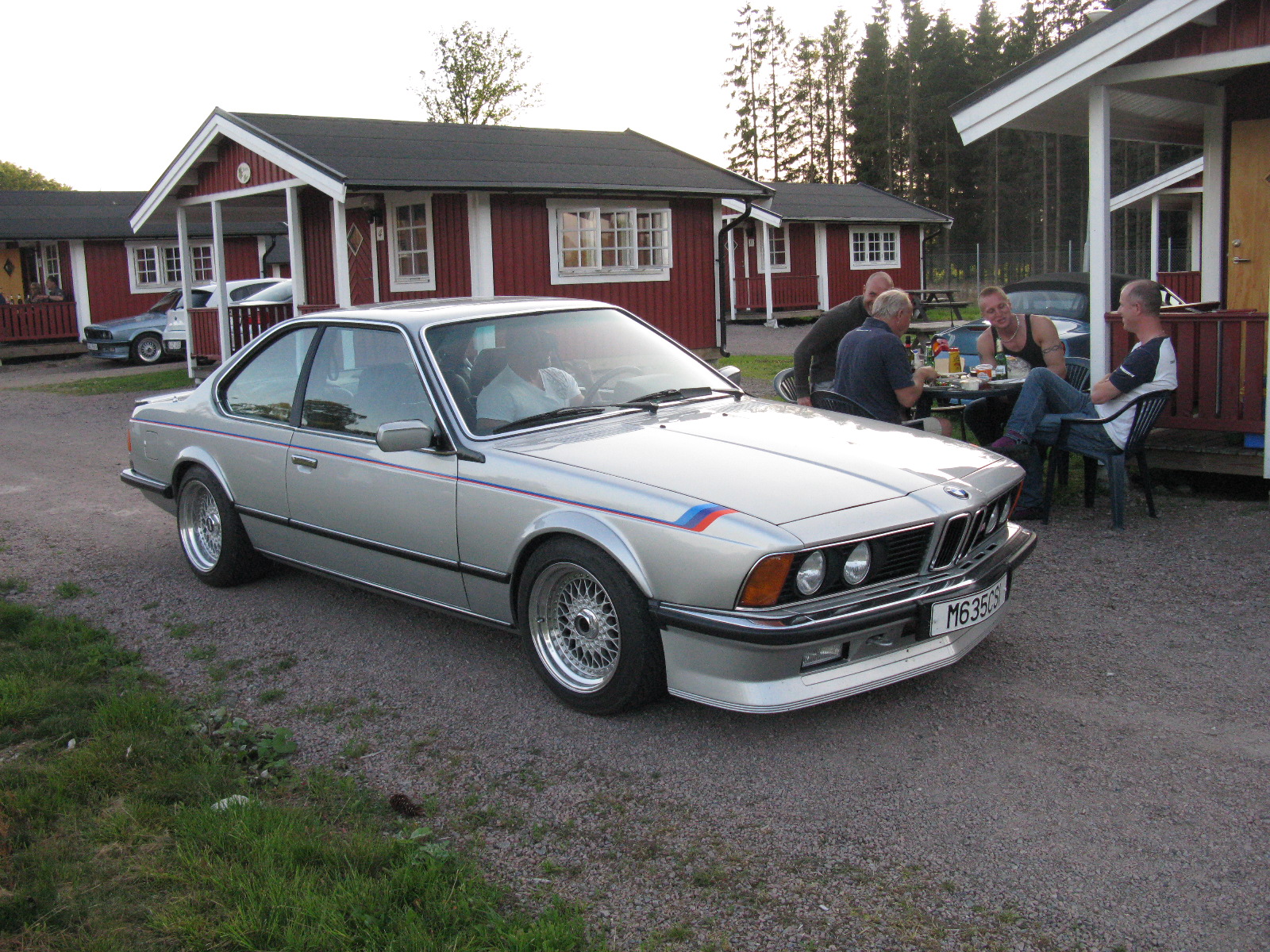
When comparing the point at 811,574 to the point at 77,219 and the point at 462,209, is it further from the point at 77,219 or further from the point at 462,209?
the point at 77,219

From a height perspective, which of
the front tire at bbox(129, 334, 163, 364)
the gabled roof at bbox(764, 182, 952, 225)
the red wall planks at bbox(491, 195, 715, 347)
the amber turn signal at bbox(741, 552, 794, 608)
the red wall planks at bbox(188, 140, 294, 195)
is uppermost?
the gabled roof at bbox(764, 182, 952, 225)

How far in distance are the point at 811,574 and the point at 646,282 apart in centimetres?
1556

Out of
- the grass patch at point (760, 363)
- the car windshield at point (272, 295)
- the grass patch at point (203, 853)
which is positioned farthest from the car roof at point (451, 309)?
the car windshield at point (272, 295)

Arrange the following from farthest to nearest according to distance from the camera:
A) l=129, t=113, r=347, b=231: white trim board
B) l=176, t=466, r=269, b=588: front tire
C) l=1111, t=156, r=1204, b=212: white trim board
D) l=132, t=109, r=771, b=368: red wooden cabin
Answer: l=1111, t=156, r=1204, b=212: white trim board < l=132, t=109, r=771, b=368: red wooden cabin < l=129, t=113, r=347, b=231: white trim board < l=176, t=466, r=269, b=588: front tire

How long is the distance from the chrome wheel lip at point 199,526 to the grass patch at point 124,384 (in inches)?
516

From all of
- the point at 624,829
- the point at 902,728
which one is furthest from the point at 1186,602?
the point at 624,829

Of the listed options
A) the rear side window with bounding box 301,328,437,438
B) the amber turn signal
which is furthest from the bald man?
the amber turn signal

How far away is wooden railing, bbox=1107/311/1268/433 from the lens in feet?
25.5

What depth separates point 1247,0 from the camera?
26.3ft

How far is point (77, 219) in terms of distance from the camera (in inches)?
1128

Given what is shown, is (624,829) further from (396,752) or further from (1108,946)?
(1108,946)

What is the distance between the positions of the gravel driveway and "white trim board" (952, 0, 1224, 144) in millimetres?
4024

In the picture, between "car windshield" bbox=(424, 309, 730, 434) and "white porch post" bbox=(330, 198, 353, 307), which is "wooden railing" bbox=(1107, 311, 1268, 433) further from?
"white porch post" bbox=(330, 198, 353, 307)

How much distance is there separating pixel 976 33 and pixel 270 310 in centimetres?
5078
